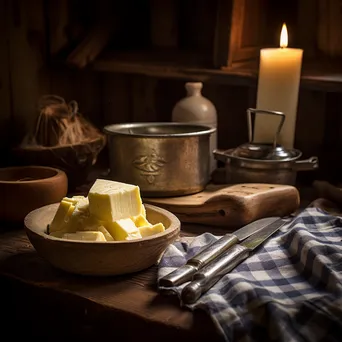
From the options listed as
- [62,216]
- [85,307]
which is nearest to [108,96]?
[62,216]

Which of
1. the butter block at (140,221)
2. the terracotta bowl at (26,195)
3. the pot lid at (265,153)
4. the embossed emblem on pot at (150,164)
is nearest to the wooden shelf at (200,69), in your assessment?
the pot lid at (265,153)

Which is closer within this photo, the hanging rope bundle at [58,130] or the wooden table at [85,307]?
the wooden table at [85,307]

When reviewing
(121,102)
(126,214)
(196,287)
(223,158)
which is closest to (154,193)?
(223,158)

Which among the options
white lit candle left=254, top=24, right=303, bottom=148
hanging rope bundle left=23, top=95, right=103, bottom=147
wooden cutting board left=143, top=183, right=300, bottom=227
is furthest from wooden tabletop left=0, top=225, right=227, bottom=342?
white lit candle left=254, top=24, right=303, bottom=148

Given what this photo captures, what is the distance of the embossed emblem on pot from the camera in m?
1.09

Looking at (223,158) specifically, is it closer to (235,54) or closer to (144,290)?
(235,54)

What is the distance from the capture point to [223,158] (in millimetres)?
1185

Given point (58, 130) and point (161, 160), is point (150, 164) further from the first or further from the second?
point (58, 130)

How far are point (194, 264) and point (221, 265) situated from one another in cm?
4

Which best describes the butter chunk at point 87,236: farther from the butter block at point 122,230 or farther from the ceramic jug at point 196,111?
the ceramic jug at point 196,111

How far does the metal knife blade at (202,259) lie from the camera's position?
2.56 feet

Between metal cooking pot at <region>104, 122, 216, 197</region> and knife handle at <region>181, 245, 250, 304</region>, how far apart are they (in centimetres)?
26

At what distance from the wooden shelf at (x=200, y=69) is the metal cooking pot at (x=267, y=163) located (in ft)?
0.35

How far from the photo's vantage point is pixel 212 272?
2.60 feet
